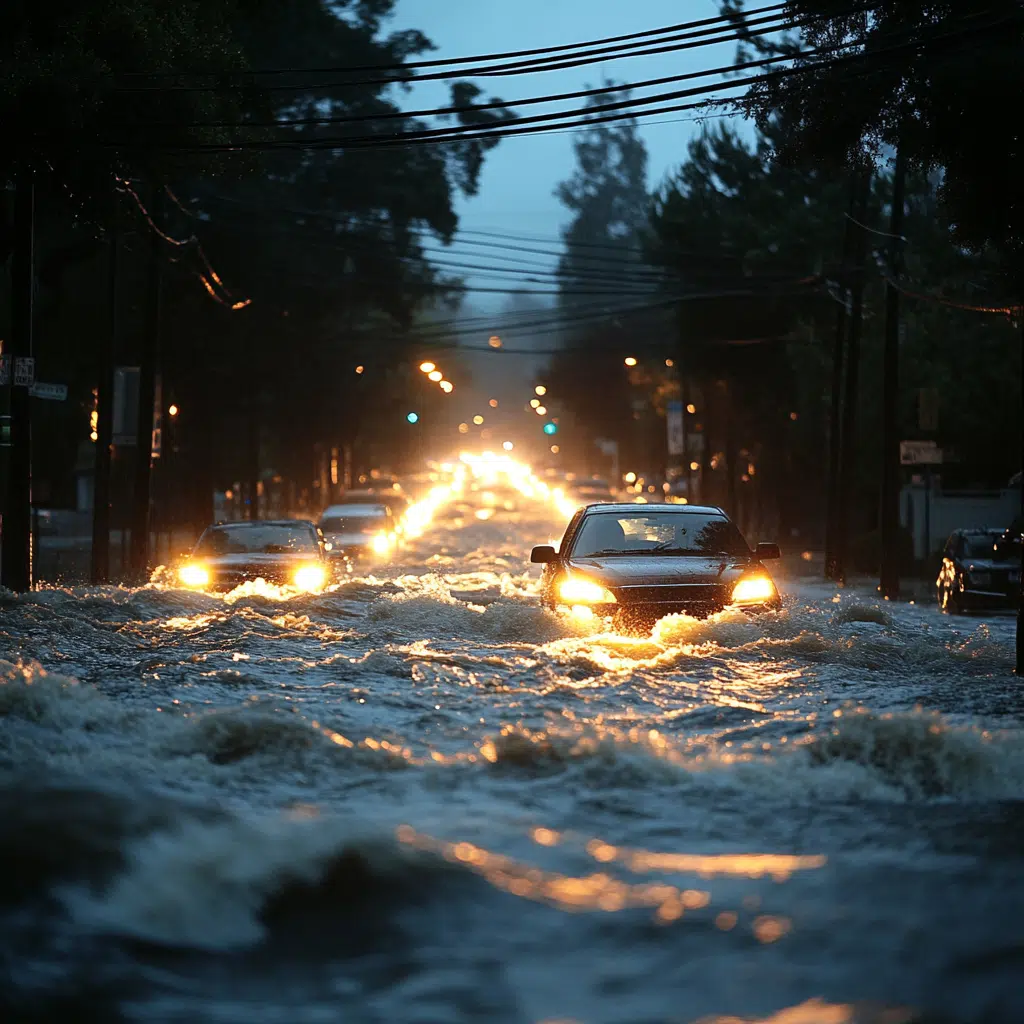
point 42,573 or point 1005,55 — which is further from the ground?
point 1005,55

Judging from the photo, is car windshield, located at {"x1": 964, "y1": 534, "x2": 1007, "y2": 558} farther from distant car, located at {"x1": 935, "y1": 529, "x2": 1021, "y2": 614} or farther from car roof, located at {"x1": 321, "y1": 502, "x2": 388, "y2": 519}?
car roof, located at {"x1": 321, "y1": 502, "x2": 388, "y2": 519}

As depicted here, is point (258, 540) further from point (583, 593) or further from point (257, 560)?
point (583, 593)

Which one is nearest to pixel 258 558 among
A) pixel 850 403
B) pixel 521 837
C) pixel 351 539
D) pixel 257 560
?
pixel 257 560

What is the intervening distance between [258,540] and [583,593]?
11675 millimetres

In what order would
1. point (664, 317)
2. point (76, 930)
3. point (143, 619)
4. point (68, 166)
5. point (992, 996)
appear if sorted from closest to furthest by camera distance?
point (992, 996) → point (76, 930) → point (143, 619) → point (68, 166) → point (664, 317)

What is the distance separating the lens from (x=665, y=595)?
16828 millimetres

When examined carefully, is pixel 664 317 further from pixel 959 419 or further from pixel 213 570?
pixel 213 570

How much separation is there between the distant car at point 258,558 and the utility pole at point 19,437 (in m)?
2.35

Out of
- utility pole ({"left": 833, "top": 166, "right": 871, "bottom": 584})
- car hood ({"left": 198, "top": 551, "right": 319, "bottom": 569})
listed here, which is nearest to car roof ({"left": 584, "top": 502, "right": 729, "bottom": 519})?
car hood ({"left": 198, "top": 551, "right": 319, "bottom": 569})

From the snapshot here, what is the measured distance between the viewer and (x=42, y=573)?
37.7 metres

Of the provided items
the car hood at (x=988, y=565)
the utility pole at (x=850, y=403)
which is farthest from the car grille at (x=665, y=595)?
the utility pole at (x=850, y=403)

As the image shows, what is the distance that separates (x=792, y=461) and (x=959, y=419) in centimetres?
1890

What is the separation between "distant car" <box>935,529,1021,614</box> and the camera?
95.1 feet

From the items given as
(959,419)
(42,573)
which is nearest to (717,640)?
(42,573)
